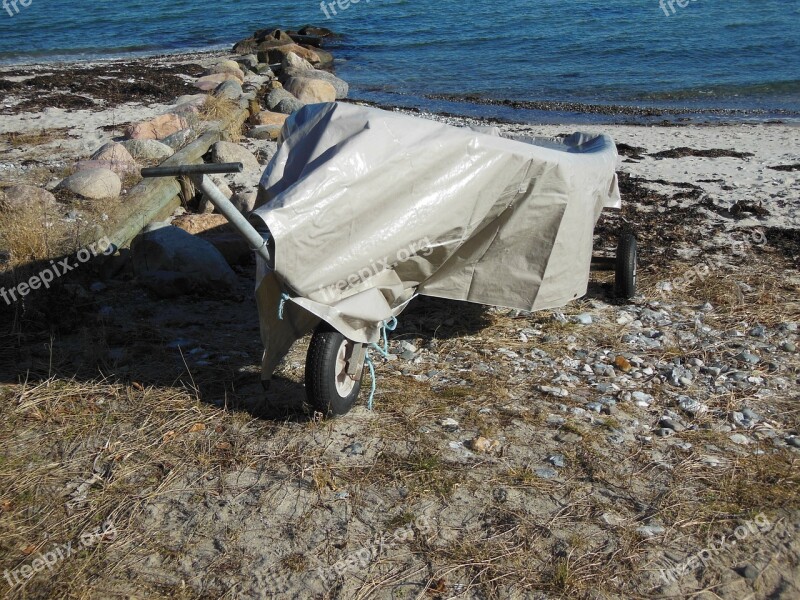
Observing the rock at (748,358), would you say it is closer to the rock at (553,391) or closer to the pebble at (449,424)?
the rock at (553,391)

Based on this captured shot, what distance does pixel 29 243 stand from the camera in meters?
6.69

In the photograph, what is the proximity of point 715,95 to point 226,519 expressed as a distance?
18.3 m

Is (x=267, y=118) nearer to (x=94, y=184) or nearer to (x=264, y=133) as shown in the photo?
(x=264, y=133)

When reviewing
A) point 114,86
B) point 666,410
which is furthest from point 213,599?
point 114,86

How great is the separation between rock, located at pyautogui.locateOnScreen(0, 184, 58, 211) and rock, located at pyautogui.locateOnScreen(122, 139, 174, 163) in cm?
176

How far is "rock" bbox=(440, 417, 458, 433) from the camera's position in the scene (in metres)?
4.58

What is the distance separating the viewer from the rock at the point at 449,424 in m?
4.58

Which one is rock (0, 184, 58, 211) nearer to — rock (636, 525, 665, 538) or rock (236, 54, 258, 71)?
rock (636, 525, 665, 538)

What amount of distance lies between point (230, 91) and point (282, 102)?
41.2 inches

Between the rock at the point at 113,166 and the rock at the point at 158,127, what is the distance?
5.72ft

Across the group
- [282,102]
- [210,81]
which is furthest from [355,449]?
[210,81]

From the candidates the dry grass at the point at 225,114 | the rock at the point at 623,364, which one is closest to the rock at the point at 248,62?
the dry grass at the point at 225,114

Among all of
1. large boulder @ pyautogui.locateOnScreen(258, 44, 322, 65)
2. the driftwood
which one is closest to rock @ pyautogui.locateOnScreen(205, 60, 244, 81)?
large boulder @ pyautogui.locateOnScreen(258, 44, 322, 65)

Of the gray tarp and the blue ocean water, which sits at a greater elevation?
the gray tarp
